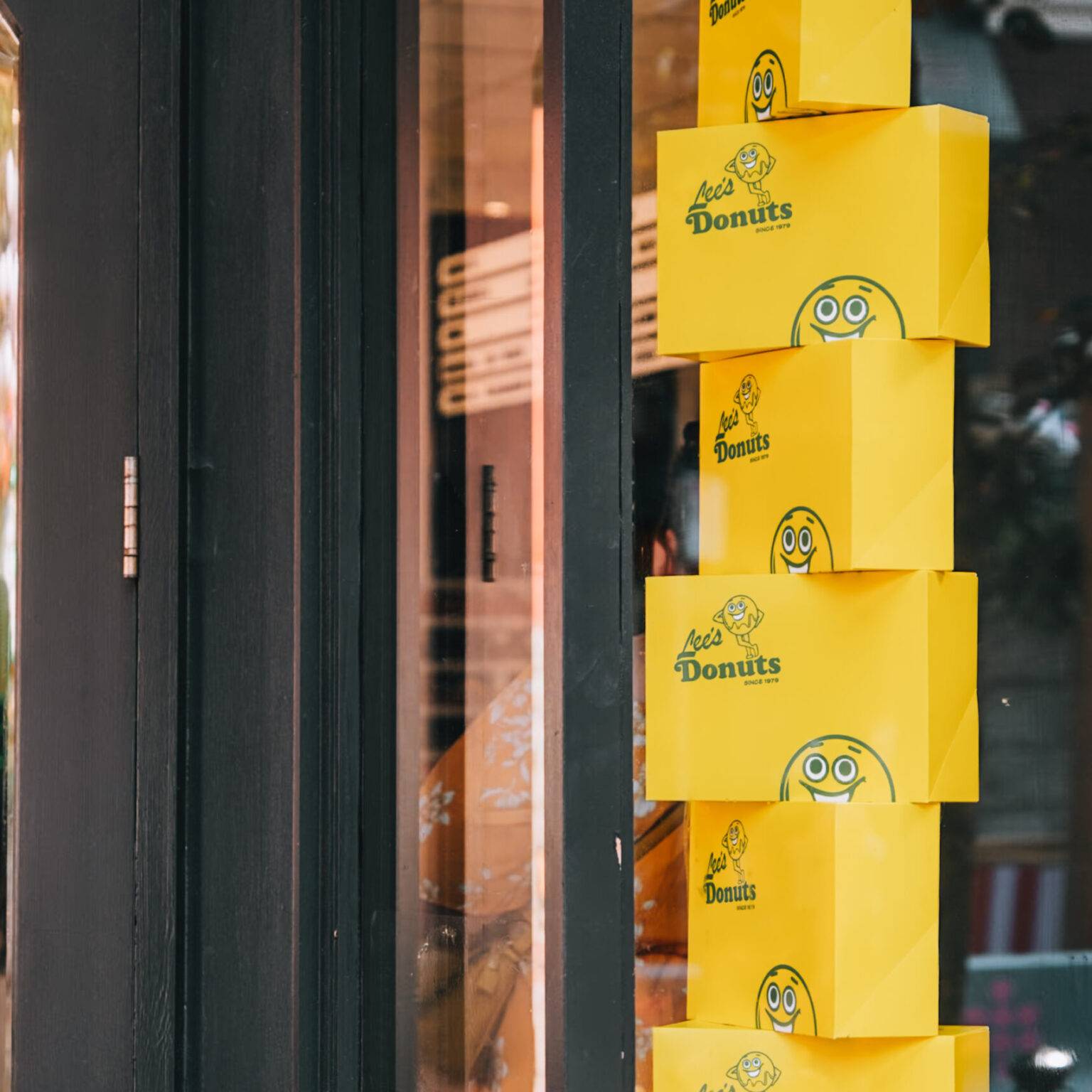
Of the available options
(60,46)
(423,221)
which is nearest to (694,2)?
(423,221)

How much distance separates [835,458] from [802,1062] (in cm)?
46

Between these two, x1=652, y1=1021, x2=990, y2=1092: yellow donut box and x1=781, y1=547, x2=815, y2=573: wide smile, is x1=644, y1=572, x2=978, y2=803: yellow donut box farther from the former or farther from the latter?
x1=652, y1=1021, x2=990, y2=1092: yellow donut box

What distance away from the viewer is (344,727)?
1.48 m

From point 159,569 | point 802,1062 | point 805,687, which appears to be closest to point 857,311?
point 805,687

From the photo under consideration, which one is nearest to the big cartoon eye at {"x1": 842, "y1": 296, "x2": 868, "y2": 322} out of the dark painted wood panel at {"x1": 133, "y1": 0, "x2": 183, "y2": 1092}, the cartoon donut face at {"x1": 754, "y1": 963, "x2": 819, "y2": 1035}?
the cartoon donut face at {"x1": 754, "y1": 963, "x2": 819, "y2": 1035}

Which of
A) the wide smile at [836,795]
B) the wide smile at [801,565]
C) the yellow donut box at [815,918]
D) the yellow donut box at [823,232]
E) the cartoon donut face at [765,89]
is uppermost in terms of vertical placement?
the cartoon donut face at [765,89]

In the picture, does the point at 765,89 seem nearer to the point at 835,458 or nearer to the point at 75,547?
the point at 835,458

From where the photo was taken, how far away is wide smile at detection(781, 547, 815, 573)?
4.09 ft

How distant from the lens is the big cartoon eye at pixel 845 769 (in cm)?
124

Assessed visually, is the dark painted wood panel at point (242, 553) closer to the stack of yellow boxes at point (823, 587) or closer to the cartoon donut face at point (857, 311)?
the stack of yellow boxes at point (823, 587)

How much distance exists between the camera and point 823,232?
126cm

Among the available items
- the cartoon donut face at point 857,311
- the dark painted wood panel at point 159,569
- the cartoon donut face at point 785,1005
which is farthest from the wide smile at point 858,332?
the dark painted wood panel at point 159,569

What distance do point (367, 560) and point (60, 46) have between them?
63 centimetres

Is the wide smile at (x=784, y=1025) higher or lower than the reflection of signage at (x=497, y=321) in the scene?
lower
